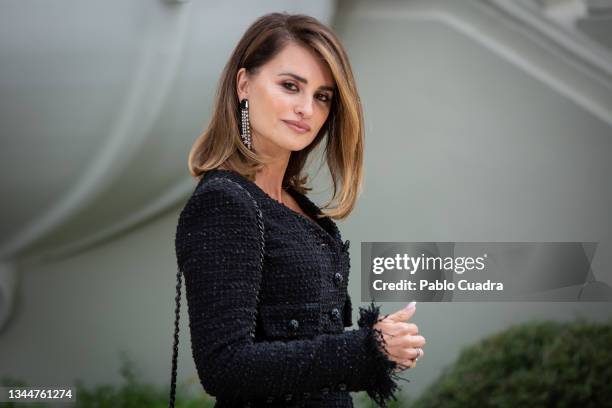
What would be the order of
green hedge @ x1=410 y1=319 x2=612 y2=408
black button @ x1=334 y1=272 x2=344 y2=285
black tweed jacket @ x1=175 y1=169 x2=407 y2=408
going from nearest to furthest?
black tweed jacket @ x1=175 y1=169 x2=407 y2=408 → black button @ x1=334 y1=272 x2=344 y2=285 → green hedge @ x1=410 y1=319 x2=612 y2=408

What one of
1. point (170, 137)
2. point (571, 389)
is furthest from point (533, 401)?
point (170, 137)

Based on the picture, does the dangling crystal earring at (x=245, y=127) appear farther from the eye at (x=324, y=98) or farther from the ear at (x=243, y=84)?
the eye at (x=324, y=98)

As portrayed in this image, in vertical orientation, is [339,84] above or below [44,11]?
below

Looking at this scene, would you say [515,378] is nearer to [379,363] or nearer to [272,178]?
[272,178]

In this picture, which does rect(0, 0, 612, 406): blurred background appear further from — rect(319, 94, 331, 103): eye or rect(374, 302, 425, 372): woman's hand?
rect(374, 302, 425, 372): woman's hand

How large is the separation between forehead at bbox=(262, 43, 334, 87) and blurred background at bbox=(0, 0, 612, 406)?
1742 millimetres

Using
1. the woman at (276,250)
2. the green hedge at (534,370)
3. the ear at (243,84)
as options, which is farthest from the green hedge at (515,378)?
the ear at (243,84)

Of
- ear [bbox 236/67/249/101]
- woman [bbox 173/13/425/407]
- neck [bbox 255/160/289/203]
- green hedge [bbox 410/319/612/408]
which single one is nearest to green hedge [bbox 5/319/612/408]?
green hedge [bbox 410/319/612/408]

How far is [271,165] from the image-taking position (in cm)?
142

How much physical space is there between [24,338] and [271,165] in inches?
82.3

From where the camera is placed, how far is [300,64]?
52.7 inches

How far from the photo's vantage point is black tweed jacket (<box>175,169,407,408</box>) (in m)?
1.16

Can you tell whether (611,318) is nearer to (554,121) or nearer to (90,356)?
(554,121)

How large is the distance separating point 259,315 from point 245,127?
0.30 m
